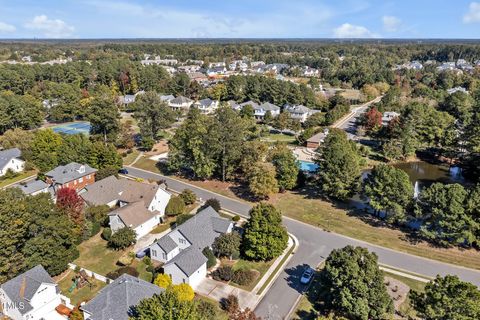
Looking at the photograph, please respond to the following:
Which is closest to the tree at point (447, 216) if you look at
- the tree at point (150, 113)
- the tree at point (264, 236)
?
the tree at point (264, 236)

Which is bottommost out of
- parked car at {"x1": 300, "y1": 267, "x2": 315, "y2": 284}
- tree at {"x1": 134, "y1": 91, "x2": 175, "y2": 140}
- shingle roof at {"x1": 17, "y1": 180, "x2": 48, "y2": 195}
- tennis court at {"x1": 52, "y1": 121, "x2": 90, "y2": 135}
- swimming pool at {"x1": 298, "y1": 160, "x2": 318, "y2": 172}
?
swimming pool at {"x1": 298, "y1": 160, "x2": 318, "y2": 172}

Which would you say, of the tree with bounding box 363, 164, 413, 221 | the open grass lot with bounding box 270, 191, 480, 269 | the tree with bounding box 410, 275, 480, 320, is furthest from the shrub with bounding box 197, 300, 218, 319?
the tree with bounding box 363, 164, 413, 221

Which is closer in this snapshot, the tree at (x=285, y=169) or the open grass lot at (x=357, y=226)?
the open grass lot at (x=357, y=226)

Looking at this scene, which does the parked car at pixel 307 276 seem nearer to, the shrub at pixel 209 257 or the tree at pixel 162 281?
the shrub at pixel 209 257

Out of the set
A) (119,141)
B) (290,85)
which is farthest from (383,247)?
(290,85)

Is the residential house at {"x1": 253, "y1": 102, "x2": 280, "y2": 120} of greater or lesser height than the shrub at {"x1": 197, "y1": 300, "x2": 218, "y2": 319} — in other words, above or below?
above

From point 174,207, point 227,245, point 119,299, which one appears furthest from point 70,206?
point 227,245

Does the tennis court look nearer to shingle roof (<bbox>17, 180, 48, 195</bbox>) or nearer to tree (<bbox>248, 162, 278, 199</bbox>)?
shingle roof (<bbox>17, 180, 48, 195</bbox>)

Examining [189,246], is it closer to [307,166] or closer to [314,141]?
[307,166]
